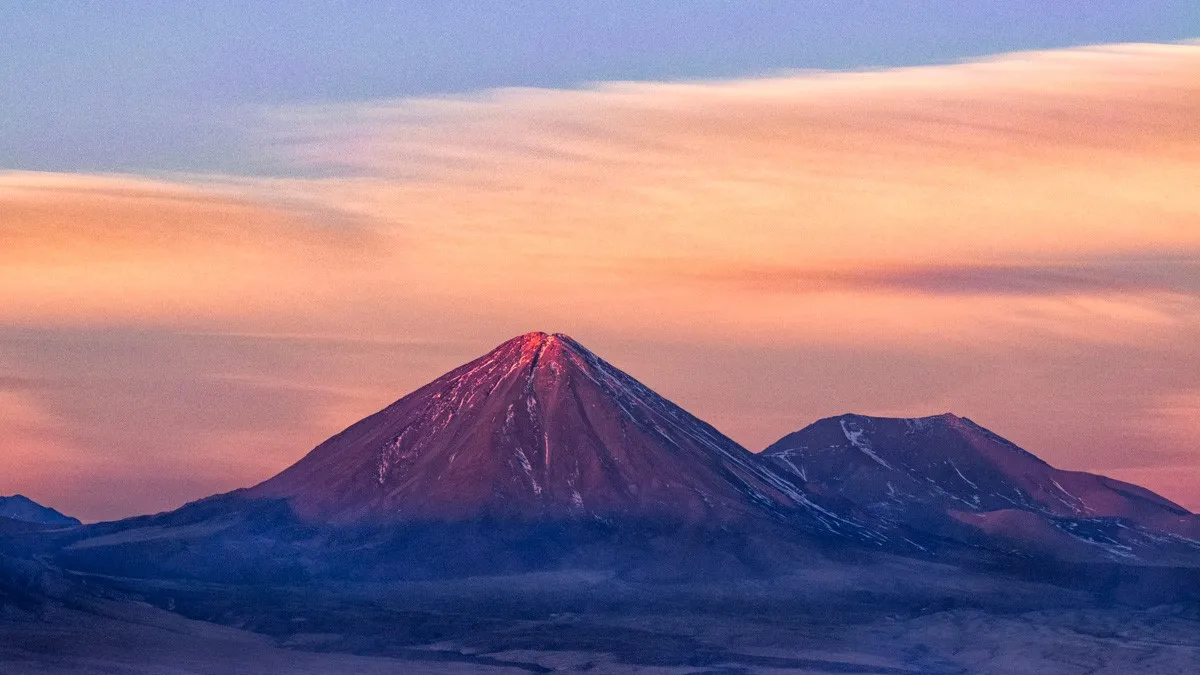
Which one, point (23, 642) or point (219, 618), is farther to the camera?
point (219, 618)

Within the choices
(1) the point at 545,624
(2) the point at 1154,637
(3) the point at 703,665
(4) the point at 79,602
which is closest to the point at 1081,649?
(2) the point at 1154,637

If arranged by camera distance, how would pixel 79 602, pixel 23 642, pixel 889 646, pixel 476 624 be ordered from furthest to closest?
1. pixel 476 624
2. pixel 889 646
3. pixel 79 602
4. pixel 23 642

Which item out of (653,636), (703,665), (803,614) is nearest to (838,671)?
(703,665)

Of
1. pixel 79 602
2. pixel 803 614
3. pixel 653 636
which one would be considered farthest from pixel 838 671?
pixel 79 602

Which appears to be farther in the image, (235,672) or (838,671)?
(838,671)

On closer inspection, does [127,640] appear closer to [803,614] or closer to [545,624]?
[545,624]

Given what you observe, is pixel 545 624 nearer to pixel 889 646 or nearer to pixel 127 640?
pixel 889 646

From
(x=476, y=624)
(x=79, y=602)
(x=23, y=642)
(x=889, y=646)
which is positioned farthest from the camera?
(x=476, y=624)
